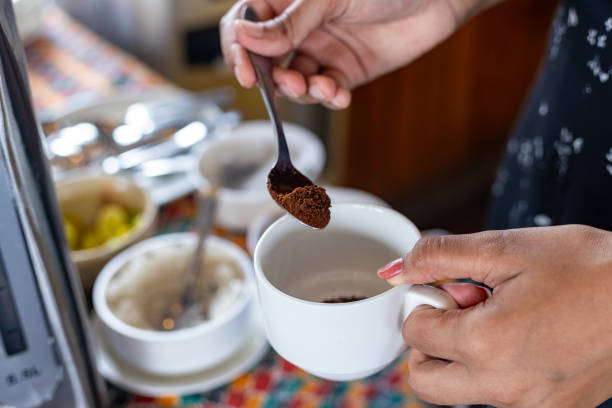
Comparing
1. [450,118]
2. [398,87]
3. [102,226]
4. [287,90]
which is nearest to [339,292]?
[287,90]

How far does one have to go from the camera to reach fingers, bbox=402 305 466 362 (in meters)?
0.39

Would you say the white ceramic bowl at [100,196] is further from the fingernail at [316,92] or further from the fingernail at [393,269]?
the fingernail at [393,269]

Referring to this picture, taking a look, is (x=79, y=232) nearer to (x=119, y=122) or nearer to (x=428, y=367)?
(x=119, y=122)

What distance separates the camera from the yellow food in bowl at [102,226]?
820 millimetres

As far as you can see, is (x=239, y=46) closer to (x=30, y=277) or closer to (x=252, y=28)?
(x=252, y=28)

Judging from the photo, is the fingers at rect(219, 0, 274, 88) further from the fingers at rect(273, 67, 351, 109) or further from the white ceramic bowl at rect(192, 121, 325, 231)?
the white ceramic bowl at rect(192, 121, 325, 231)

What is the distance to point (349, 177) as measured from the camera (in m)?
2.03

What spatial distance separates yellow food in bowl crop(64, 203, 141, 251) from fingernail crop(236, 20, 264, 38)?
36 centimetres

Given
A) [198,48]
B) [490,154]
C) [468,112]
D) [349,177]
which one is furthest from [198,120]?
[490,154]

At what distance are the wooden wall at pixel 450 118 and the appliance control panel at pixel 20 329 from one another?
148 cm

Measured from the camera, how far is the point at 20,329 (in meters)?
0.45

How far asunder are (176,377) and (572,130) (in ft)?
1.69

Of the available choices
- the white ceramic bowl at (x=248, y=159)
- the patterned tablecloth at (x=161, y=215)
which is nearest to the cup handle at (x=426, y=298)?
the patterned tablecloth at (x=161, y=215)

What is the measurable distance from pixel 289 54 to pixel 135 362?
1.26ft
